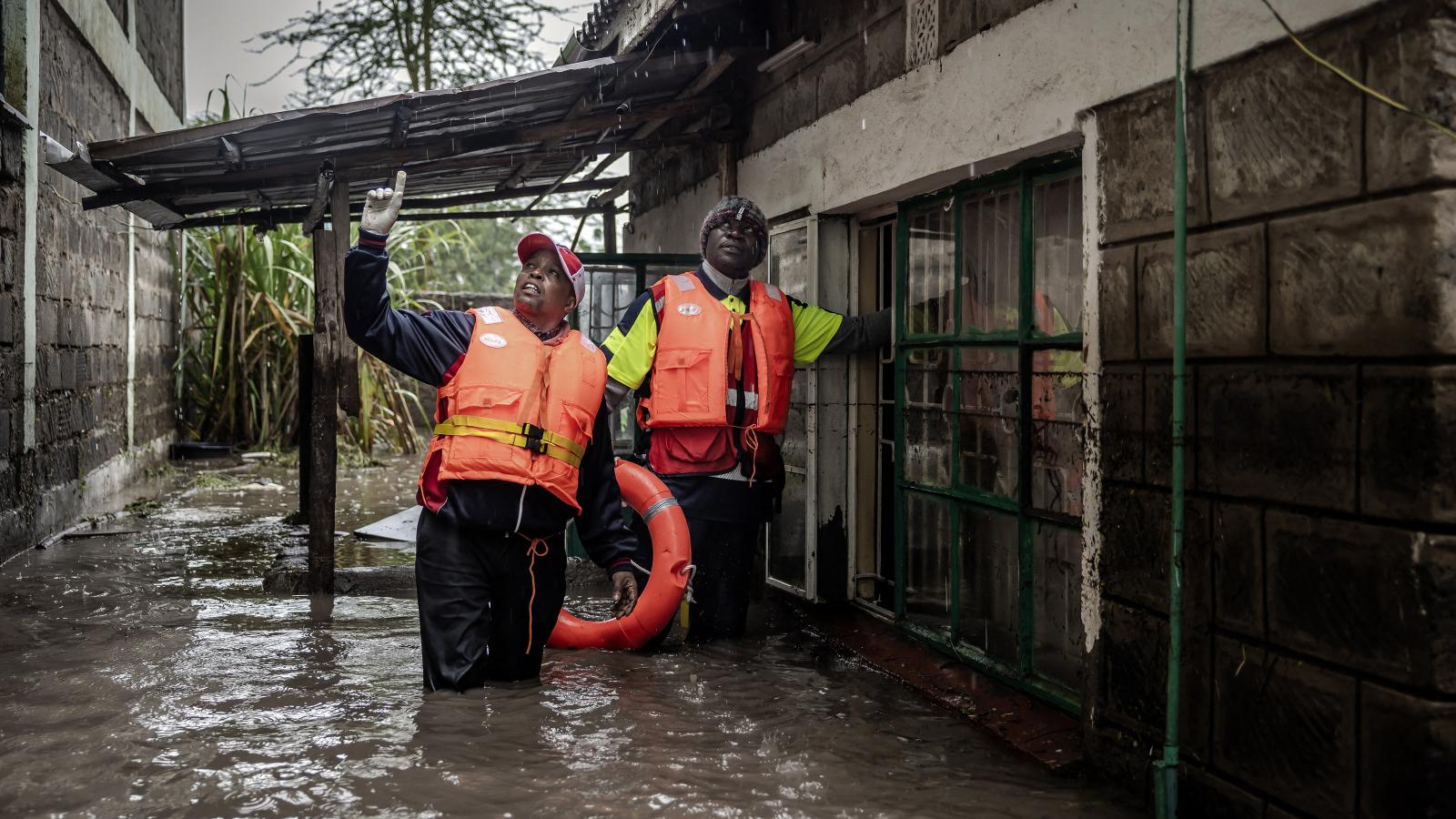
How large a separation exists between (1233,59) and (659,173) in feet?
19.4

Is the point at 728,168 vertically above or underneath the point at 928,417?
above

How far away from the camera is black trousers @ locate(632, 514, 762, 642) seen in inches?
204

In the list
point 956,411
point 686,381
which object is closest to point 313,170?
point 686,381

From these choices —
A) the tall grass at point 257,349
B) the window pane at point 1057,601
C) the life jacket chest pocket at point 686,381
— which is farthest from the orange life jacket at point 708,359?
the tall grass at point 257,349

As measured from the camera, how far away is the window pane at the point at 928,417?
16.0 feet

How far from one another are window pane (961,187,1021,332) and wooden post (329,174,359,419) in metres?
3.16

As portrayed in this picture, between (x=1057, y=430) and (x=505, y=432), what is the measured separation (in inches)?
71.7

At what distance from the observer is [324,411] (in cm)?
624

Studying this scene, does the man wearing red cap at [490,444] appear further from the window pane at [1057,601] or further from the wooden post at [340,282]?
the wooden post at [340,282]

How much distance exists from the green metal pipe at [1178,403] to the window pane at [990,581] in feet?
4.14

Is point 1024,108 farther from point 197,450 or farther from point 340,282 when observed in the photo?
point 197,450

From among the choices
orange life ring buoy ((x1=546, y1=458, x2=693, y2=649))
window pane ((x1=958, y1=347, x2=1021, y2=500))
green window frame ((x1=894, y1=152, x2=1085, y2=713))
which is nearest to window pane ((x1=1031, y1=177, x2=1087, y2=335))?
green window frame ((x1=894, y1=152, x2=1085, y2=713))

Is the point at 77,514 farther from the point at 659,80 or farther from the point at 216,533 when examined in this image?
the point at 659,80

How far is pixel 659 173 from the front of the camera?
8.55m
